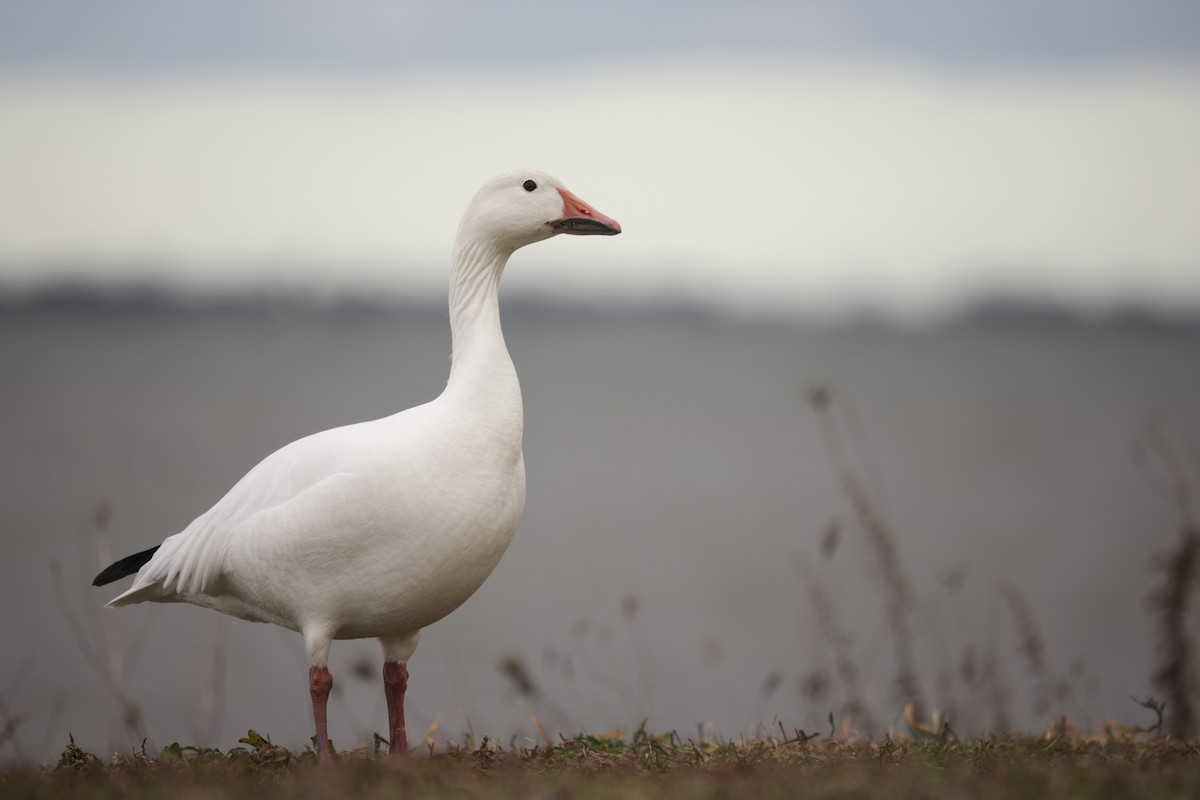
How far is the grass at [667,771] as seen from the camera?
400cm

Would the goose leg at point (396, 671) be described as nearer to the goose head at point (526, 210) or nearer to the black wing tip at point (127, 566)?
the black wing tip at point (127, 566)

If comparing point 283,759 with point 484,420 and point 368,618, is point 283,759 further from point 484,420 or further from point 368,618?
point 484,420

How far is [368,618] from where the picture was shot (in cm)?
515

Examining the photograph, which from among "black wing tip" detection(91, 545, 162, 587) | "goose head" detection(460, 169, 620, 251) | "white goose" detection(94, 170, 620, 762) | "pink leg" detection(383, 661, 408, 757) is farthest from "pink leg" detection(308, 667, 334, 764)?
"goose head" detection(460, 169, 620, 251)

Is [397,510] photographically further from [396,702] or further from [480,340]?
[396,702]

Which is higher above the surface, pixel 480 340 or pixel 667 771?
pixel 480 340

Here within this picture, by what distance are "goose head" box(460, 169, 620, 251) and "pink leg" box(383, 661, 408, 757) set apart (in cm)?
201

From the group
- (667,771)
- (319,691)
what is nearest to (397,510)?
(319,691)

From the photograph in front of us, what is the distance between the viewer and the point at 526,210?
5.57m

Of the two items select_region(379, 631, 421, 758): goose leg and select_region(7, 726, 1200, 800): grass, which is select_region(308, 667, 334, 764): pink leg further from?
select_region(379, 631, 421, 758): goose leg

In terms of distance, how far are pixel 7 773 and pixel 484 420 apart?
2.34m

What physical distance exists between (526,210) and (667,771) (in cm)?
A: 252

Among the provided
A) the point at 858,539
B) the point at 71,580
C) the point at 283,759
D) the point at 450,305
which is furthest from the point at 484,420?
the point at 71,580

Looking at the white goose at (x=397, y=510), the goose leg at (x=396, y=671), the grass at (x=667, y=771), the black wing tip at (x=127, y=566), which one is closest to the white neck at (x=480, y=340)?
the white goose at (x=397, y=510)
